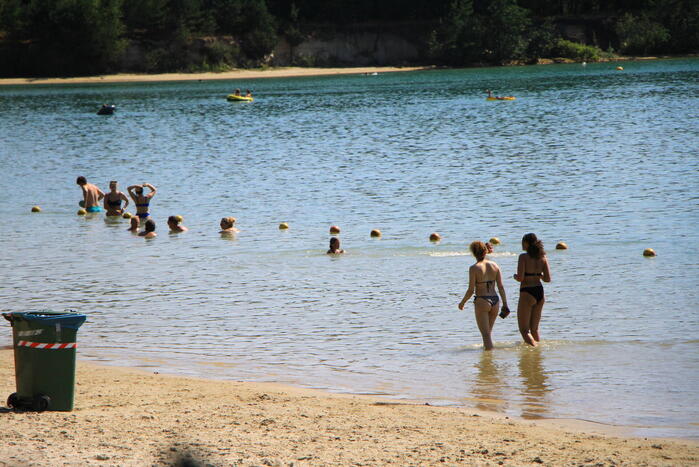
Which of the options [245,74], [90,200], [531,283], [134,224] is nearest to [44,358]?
[531,283]

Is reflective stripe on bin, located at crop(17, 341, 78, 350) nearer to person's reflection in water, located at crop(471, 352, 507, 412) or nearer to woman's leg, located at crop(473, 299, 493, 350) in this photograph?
person's reflection in water, located at crop(471, 352, 507, 412)

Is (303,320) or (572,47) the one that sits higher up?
(572,47)

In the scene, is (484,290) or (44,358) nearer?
(44,358)

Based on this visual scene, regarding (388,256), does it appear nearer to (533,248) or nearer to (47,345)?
(533,248)

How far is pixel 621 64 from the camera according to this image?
121188mm

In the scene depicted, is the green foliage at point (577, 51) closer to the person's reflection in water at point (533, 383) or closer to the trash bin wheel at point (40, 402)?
the person's reflection in water at point (533, 383)

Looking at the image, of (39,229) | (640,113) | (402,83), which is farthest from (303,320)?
(402,83)

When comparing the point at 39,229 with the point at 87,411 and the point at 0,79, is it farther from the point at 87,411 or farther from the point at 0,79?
the point at 0,79

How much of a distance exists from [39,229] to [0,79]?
9512 cm

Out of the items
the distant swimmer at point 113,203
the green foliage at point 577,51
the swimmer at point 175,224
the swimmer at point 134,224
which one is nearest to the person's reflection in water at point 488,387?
the swimmer at point 175,224

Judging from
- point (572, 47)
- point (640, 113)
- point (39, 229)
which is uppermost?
point (572, 47)

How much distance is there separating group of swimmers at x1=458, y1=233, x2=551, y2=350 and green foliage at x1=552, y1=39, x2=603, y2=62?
11749 cm

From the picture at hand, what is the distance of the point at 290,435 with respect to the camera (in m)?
9.73

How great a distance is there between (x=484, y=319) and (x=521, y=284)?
2.18 feet
